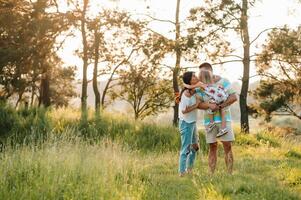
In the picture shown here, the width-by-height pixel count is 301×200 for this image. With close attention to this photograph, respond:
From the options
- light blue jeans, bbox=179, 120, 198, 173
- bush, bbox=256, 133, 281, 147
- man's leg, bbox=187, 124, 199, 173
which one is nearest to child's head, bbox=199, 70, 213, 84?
light blue jeans, bbox=179, 120, 198, 173

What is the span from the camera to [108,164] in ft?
29.6

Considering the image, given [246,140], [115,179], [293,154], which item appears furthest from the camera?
[246,140]

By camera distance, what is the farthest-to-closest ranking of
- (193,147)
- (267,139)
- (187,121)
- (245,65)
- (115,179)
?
1. (245,65)
2. (267,139)
3. (193,147)
4. (187,121)
5. (115,179)

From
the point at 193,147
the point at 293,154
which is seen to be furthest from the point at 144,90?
the point at 193,147

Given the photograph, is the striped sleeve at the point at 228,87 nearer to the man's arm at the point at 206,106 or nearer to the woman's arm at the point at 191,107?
the man's arm at the point at 206,106

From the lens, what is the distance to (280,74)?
105 ft

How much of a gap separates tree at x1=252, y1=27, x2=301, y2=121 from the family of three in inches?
649

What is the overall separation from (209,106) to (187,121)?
667mm

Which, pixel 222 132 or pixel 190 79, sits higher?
pixel 190 79

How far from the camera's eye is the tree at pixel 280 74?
997 inches

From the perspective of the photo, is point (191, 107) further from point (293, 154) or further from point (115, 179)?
point (293, 154)

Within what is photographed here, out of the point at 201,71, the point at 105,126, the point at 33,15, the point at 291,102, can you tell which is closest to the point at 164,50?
the point at 33,15

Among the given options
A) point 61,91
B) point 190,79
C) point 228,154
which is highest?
point 61,91

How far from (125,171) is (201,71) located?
2225 millimetres
